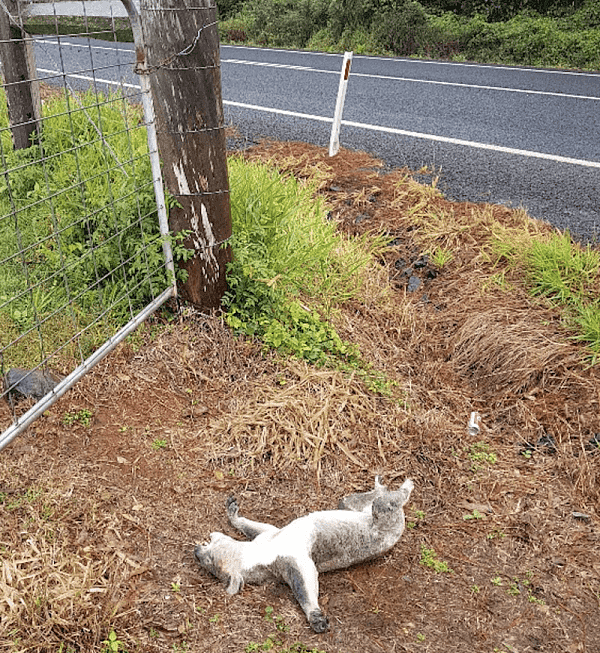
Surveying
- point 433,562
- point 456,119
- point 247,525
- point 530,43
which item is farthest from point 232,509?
point 530,43

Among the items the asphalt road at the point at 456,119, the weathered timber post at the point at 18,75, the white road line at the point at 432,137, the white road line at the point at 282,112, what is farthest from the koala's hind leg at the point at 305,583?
the white road line at the point at 282,112

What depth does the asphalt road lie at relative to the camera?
5277mm

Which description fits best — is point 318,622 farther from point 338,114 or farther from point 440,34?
point 440,34

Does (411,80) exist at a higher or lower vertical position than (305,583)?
higher

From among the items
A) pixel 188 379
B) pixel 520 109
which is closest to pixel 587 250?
pixel 188 379

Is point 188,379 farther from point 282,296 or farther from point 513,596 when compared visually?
point 513,596

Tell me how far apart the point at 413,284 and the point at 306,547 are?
2.50 metres

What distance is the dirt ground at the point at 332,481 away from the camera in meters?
2.05

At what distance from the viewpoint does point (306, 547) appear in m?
2.17

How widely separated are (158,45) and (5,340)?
1.65 m

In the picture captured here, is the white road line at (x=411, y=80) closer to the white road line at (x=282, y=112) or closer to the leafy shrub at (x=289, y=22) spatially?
the white road line at (x=282, y=112)

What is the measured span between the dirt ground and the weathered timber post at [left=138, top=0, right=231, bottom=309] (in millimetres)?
335

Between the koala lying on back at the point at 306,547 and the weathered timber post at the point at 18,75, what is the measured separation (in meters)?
3.59

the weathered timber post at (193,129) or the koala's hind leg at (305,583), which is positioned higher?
the weathered timber post at (193,129)
